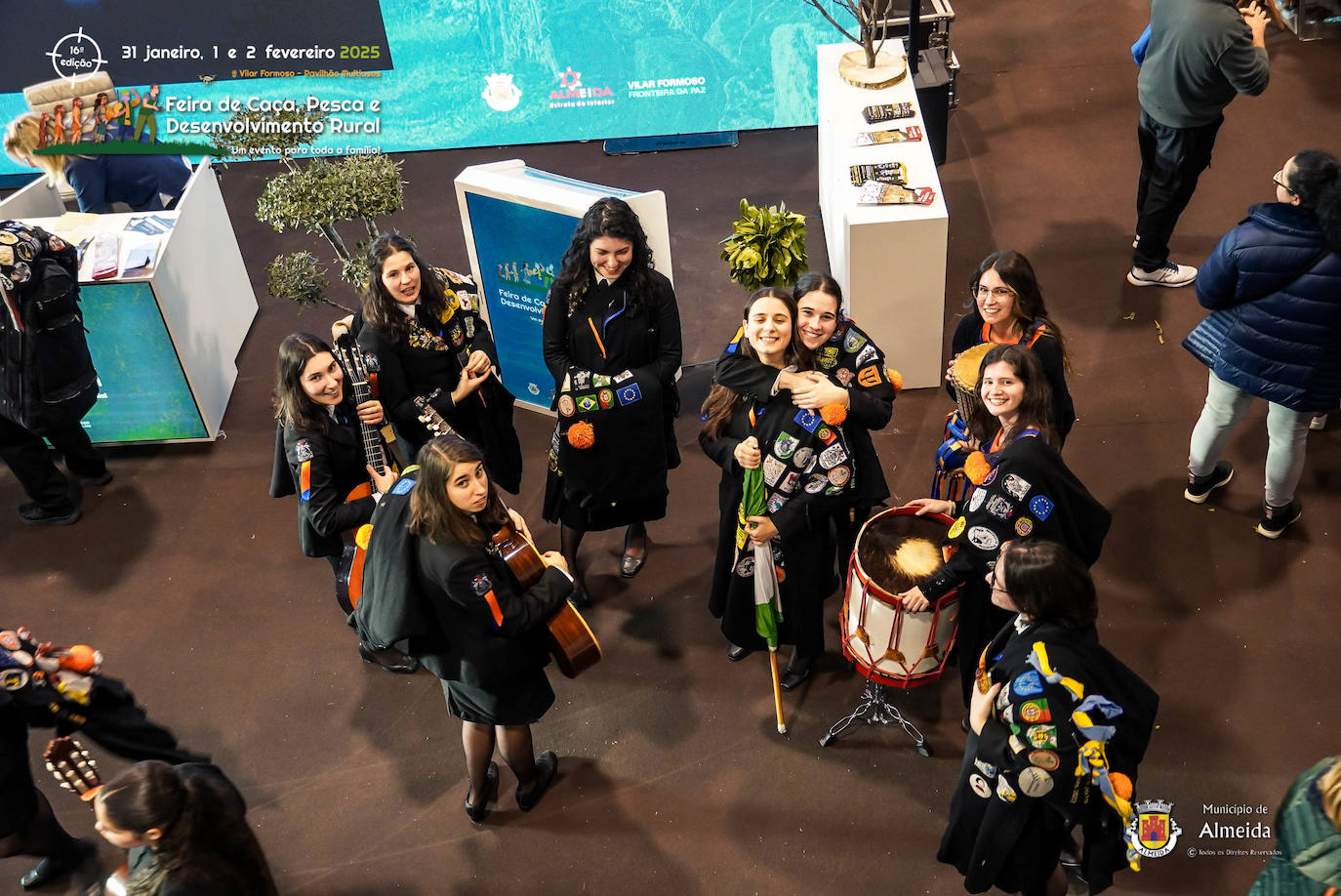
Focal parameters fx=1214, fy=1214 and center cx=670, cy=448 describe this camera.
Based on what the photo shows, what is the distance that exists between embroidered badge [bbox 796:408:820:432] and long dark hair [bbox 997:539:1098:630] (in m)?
0.94

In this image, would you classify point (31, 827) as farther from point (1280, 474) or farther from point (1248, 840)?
point (1280, 474)

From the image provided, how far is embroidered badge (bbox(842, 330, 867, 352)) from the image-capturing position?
3994 millimetres

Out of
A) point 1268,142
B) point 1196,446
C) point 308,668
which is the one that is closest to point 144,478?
point 308,668

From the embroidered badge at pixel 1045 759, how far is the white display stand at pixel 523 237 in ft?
9.80

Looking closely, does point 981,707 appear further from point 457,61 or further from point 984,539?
point 457,61

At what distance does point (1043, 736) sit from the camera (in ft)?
10.2

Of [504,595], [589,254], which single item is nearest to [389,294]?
[589,254]

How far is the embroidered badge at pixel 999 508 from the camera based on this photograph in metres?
3.62

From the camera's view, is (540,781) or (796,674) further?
(796,674)

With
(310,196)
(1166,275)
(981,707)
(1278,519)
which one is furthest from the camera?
(1166,275)

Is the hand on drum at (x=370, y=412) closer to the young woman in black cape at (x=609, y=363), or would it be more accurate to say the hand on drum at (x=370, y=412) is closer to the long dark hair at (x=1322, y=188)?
the young woman in black cape at (x=609, y=363)

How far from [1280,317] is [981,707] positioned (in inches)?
87.0

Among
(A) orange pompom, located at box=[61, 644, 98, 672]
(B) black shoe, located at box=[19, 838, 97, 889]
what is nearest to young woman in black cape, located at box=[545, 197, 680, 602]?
(A) orange pompom, located at box=[61, 644, 98, 672]

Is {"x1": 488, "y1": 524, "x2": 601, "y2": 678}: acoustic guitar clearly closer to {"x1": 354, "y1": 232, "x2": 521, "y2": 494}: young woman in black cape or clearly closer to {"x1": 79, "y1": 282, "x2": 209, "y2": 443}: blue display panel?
{"x1": 354, "y1": 232, "x2": 521, "y2": 494}: young woman in black cape
